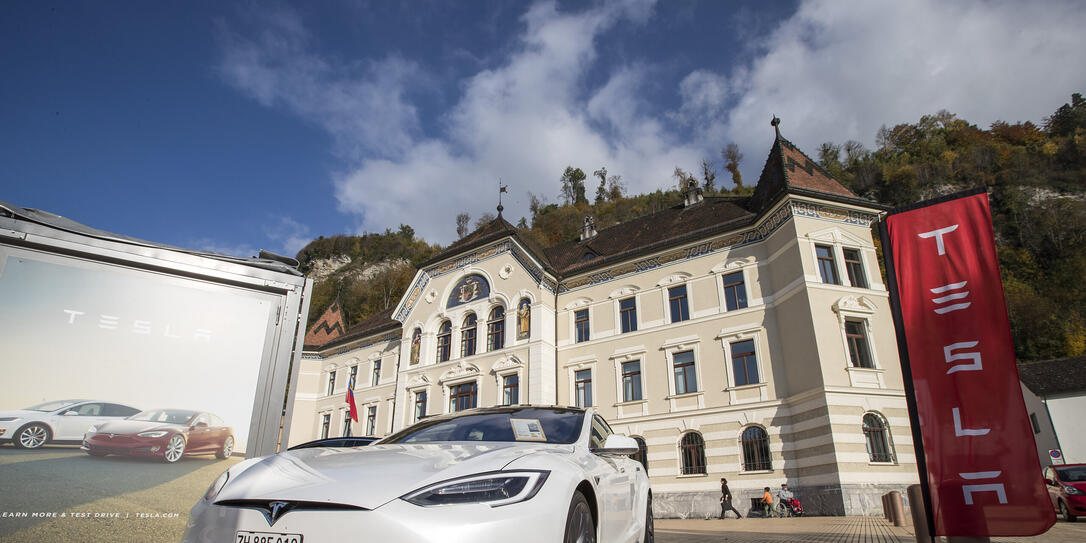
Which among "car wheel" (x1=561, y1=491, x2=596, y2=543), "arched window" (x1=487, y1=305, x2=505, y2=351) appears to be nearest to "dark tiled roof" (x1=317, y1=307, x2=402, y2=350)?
"arched window" (x1=487, y1=305, x2=505, y2=351)

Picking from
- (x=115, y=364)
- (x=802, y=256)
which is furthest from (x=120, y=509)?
(x=802, y=256)

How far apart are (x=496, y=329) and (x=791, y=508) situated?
1403cm

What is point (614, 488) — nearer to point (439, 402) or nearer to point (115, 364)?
point (115, 364)

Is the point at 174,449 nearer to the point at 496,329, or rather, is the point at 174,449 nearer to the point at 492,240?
the point at 496,329

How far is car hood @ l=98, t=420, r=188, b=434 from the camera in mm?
4902

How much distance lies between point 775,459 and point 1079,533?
8615 millimetres

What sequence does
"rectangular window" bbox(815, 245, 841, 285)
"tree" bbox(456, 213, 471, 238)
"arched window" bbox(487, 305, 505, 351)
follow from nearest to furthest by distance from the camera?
"rectangular window" bbox(815, 245, 841, 285)
"arched window" bbox(487, 305, 505, 351)
"tree" bbox(456, 213, 471, 238)

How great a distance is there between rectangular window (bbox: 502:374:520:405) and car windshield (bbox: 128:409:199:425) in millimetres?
18599

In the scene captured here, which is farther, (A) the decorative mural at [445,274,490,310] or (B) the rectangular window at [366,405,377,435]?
(B) the rectangular window at [366,405,377,435]

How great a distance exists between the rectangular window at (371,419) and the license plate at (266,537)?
29.5m

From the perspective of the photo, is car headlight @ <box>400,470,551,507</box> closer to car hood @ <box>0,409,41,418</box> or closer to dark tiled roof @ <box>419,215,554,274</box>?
car hood @ <box>0,409,41,418</box>

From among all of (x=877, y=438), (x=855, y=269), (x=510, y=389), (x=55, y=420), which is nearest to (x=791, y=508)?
(x=877, y=438)

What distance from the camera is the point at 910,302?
5.46 metres

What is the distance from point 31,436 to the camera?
4645mm
